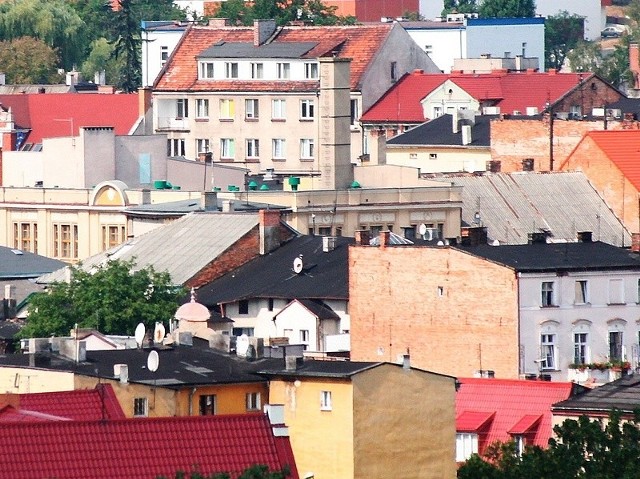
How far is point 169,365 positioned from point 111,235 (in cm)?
3562

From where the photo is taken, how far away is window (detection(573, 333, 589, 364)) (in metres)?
68.3

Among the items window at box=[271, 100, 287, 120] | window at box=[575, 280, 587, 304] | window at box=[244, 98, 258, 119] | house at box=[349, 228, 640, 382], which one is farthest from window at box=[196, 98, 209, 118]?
window at box=[575, 280, 587, 304]

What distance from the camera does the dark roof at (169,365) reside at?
56062 mm

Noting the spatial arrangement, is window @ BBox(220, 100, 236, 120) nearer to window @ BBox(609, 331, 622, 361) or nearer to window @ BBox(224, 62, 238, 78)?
window @ BBox(224, 62, 238, 78)

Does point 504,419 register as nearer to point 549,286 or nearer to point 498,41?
point 549,286

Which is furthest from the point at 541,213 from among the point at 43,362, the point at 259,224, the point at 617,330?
the point at 43,362

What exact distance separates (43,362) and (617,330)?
16.7m

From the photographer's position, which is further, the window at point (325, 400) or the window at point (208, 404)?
the window at point (208, 404)

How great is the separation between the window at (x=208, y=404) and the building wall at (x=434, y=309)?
12603mm

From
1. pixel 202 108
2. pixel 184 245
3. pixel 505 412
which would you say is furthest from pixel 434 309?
pixel 202 108

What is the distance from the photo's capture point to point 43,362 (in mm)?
57688

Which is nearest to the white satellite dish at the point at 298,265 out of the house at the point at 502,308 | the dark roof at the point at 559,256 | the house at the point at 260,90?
the house at the point at 502,308

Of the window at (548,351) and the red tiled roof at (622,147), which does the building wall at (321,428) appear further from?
the red tiled roof at (622,147)

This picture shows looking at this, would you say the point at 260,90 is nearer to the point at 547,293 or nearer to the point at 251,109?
the point at 251,109
